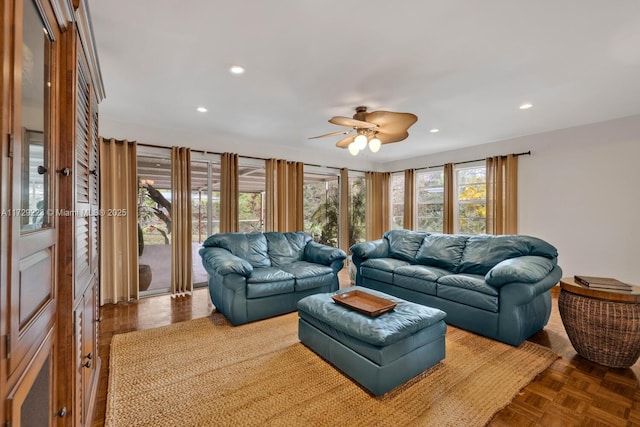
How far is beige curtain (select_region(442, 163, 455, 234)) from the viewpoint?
549 cm

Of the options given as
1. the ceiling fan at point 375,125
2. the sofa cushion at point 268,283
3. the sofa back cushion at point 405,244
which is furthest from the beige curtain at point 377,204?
the sofa cushion at point 268,283

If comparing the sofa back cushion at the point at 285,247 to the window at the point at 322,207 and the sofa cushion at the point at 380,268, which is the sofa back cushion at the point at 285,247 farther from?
the window at the point at 322,207

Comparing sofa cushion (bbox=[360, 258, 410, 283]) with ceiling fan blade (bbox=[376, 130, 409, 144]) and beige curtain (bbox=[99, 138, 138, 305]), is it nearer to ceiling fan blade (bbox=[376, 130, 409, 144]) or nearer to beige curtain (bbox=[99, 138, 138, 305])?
ceiling fan blade (bbox=[376, 130, 409, 144])

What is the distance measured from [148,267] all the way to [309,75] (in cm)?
358

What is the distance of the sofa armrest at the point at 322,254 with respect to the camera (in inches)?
151

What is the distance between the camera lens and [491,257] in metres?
3.30

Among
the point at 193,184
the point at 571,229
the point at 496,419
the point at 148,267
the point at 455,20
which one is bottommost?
the point at 496,419

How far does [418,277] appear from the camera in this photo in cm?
336

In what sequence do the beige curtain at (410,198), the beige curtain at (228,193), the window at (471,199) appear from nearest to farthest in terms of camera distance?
the beige curtain at (228,193), the window at (471,199), the beige curtain at (410,198)

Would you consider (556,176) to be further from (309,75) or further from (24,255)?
(24,255)

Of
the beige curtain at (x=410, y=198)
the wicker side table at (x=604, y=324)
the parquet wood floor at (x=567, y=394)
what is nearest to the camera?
the parquet wood floor at (x=567, y=394)

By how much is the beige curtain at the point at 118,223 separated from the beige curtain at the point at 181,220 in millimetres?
464

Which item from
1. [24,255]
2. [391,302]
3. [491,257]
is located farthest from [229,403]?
[491,257]

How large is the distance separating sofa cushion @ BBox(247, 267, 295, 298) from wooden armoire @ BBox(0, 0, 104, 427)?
1661mm
